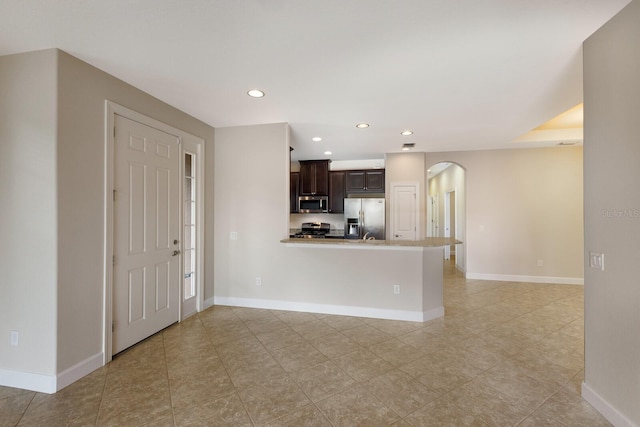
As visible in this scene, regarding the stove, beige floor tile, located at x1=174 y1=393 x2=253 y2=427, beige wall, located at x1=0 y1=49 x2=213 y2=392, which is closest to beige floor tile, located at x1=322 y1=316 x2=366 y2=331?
beige floor tile, located at x1=174 y1=393 x2=253 y2=427

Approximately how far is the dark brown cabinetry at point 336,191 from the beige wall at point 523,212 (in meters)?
1.83

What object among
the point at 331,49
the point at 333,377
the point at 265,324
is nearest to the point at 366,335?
the point at 333,377

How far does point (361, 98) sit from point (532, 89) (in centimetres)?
164

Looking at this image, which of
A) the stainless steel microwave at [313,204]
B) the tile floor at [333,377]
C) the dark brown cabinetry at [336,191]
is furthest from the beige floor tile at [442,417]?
the stainless steel microwave at [313,204]

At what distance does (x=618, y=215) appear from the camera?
1.74 meters

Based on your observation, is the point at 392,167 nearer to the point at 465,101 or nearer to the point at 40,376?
the point at 465,101

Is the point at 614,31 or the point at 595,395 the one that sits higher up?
the point at 614,31

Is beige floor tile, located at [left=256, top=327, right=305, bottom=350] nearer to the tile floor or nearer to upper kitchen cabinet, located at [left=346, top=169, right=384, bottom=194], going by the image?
the tile floor

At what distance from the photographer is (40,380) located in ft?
6.89

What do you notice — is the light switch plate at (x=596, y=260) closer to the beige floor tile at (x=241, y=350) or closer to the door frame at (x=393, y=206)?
the beige floor tile at (x=241, y=350)

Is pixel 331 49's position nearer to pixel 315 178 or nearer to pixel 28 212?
pixel 28 212

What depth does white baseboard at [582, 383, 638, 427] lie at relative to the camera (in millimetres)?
1680

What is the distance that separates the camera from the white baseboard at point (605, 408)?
1.68 m

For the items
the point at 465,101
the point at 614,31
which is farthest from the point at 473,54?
the point at 465,101
